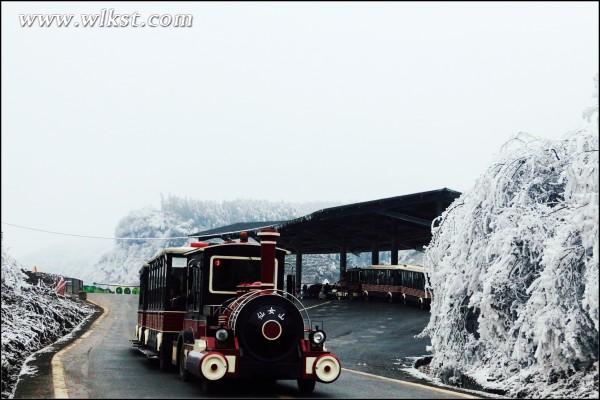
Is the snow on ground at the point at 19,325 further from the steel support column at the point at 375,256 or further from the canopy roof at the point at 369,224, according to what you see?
the steel support column at the point at 375,256

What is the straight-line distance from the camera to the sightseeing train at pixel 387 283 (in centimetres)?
4341

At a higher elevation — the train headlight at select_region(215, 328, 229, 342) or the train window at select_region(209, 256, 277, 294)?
the train window at select_region(209, 256, 277, 294)

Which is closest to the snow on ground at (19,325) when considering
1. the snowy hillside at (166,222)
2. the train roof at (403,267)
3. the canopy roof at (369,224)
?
the canopy roof at (369,224)

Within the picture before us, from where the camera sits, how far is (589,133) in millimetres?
15375

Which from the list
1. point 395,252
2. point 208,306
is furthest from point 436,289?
point 395,252

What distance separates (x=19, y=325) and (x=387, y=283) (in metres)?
30.5

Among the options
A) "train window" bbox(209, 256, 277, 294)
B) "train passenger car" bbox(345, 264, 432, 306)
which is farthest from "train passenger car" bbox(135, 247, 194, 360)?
"train passenger car" bbox(345, 264, 432, 306)

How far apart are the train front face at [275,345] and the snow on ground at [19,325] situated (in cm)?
362

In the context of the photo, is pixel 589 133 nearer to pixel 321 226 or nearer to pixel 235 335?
pixel 235 335

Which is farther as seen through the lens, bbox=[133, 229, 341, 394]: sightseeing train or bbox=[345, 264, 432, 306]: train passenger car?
bbox=[345, 264, 432, 306]: train passenger car

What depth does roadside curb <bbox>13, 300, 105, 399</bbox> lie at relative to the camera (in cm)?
1105

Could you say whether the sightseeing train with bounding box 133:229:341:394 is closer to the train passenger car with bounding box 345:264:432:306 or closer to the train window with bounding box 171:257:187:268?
the train window with bounding box 171:257:187:268

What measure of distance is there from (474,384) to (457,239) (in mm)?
3229

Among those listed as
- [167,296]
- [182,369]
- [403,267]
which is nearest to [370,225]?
[403,267]
